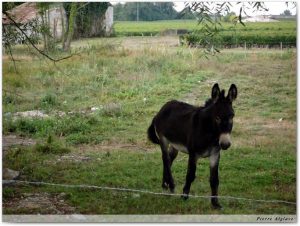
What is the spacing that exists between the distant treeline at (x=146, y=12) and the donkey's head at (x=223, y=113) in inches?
24.9

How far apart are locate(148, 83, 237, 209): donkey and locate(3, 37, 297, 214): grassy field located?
0.06 m

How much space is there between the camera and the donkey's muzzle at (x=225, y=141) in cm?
362

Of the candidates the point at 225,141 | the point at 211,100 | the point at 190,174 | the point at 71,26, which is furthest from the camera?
the point at 71,26

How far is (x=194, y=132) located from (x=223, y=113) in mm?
242

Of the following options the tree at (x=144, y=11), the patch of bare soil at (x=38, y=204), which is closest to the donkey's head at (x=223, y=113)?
the tree at (x=144, y=11)

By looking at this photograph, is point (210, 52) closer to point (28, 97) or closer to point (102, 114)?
point (102, 114)

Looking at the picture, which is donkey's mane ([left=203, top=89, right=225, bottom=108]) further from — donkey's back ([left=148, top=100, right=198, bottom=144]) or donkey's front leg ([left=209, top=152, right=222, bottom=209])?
donkey's front leg ([left=209, top=152, right=222, bottom=209])

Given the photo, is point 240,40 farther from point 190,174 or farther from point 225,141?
point 190,174

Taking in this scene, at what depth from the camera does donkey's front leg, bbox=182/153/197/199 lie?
12.6 feet

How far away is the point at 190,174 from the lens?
3.88 metres

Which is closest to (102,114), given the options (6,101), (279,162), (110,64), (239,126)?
(110,64)

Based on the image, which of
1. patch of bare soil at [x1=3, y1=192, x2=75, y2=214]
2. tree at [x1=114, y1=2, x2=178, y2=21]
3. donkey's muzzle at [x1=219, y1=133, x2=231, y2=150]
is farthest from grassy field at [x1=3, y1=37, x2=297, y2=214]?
donkey's muzzle at [x1=219, y1=133, x2=231, y2=150]

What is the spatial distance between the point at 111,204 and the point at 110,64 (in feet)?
3.07

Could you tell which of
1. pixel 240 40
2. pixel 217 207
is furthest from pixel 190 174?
pixel 240 40
